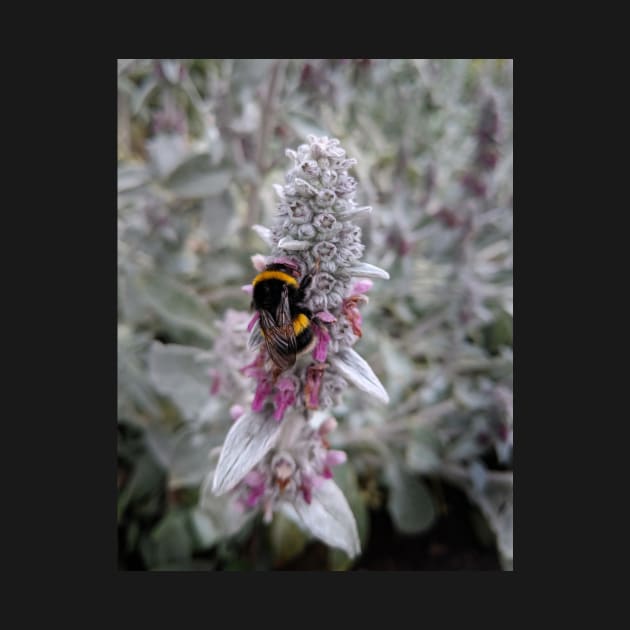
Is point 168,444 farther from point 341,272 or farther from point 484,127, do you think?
point 484,127

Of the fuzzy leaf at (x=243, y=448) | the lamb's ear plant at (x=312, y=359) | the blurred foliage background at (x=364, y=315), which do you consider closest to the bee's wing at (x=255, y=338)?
the lamb's ear plant at (x=312, y=359)

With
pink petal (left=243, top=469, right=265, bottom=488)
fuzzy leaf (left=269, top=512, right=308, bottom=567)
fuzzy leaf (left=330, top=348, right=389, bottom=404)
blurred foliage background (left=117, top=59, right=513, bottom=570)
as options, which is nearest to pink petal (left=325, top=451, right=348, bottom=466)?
pink petal (left=243, top=469, right=265, bottom=488)

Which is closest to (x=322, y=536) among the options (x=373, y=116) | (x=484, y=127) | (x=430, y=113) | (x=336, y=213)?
(x=336, y=213)

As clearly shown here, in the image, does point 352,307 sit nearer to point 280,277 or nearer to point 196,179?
point 280,277

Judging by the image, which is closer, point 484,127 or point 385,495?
point 484,127

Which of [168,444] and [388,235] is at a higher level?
[388,235]

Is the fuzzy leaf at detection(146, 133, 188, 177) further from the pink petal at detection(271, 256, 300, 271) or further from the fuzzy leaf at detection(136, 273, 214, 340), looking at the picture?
the pink petal at detection(271, 256, 300, 271)

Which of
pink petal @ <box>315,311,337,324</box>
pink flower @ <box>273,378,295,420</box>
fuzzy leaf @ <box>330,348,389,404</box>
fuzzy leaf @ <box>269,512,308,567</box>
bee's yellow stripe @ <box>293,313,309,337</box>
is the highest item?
pink petal @ <box>315,311,337,324</box>
